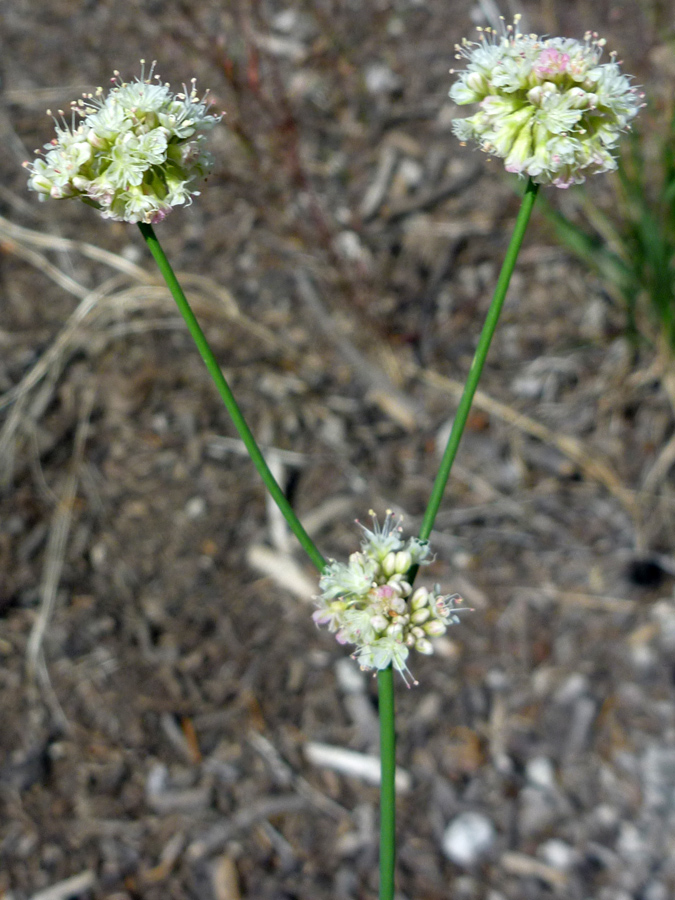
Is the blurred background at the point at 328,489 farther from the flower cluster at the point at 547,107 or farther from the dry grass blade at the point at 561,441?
the flower cluster at the point at 547,107

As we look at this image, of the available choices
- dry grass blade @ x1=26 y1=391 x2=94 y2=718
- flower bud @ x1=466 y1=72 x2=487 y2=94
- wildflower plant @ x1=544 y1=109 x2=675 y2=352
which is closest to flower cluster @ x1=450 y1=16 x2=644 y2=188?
flower bud @ x1=466 y1=72 x2=487 y2=94

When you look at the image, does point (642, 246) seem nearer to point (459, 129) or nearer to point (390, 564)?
point (459, 129)

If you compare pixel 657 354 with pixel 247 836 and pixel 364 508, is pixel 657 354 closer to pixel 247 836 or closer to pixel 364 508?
pixel 364 508

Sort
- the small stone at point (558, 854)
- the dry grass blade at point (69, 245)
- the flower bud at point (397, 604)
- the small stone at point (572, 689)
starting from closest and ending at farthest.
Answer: the flower bud at point (397, 604)
the small stone at point (558, 854)
the small stone at point (572, 689)
the dry grass blade at point (69, 245)

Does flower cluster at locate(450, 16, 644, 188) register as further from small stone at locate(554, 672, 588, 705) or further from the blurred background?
small stone at locate(554, 672, 588, 705)

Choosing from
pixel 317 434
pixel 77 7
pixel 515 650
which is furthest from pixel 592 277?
pixel 77 7

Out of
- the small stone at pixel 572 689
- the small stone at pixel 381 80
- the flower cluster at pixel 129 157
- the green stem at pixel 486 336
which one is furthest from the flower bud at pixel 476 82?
the small stone at pixel 381 80

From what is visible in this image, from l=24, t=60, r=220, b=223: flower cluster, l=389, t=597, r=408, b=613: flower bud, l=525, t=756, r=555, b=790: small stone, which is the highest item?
l=24, t=60, r=220, b=223: flower cluster
